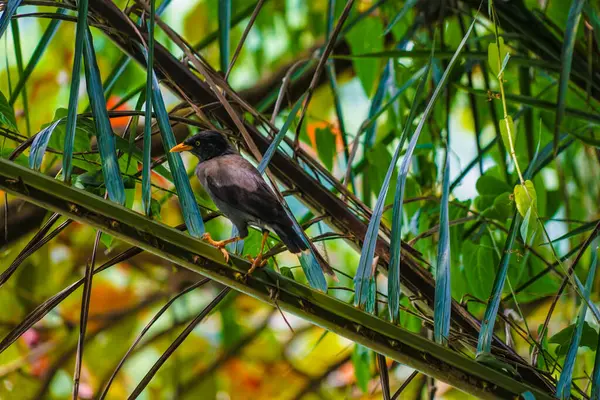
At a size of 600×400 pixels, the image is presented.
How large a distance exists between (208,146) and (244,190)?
522 millimetres

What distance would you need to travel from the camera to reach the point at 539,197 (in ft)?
7.22

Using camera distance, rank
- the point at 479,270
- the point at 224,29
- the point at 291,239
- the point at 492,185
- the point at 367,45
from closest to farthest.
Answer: the point at 291,239, the point at 224,29, the point at 479,270, the point at 492,185, the point at 367,45

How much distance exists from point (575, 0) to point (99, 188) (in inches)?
32.4

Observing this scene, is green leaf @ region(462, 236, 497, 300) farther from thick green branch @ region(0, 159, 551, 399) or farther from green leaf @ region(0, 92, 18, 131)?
green leaf @ region(0, 92, 18, 131)

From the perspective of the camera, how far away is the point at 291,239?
1.49 meters

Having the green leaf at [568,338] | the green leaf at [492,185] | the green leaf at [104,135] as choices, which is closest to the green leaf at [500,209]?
the green leaf at [492,185]

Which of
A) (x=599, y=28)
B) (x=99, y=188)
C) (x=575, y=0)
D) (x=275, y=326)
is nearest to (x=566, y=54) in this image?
(x=575, y=0)

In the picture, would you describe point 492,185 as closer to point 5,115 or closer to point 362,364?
point 362,364

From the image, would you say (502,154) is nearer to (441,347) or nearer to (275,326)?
(441,347)

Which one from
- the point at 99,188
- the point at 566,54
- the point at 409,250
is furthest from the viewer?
the point at 409,250

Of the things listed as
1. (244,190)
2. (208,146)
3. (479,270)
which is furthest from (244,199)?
(479,270)

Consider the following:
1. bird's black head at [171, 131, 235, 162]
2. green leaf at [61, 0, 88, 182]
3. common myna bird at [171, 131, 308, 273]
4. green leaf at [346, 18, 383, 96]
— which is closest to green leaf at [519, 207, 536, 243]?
common myna bird at [171, 131, 308, 273]

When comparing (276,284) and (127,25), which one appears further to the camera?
(127,25)

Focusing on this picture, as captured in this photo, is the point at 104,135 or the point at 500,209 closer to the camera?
the point at 104,135
